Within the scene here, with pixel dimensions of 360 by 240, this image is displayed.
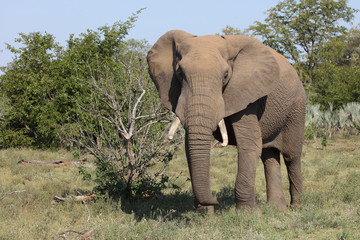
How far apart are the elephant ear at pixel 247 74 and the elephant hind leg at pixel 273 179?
6.81ft

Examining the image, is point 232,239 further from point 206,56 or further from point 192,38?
point 192,38

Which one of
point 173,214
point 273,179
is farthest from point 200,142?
point 273,179

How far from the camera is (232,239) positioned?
5113mm

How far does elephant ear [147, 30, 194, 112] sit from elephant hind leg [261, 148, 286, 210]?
2504 millimetres

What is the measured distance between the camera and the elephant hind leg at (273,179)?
24.9ft

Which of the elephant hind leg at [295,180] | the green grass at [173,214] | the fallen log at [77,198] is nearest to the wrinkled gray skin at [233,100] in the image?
the elephant hind leg at [295,180]

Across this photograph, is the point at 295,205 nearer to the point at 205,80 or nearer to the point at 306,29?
the point at 205,80

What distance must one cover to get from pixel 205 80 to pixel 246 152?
54.8 inches

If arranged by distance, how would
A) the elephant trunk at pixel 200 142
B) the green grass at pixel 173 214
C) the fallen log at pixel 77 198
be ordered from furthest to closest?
the fallen log at pixel 77 198 < the green grass at pixel 173 214 < the elephant trunk at pixel 200 142

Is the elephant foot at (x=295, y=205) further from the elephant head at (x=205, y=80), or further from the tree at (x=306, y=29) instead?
the tree at (x=306, y=29)

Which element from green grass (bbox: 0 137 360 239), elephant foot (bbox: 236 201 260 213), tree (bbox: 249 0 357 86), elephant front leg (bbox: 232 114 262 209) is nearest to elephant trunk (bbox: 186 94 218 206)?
green grass (bbox: 0 137 360 239)

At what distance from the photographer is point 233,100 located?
5801 mm

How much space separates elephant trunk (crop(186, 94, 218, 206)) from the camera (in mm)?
5105

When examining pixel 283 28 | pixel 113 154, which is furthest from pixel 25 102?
pixel 283 28
